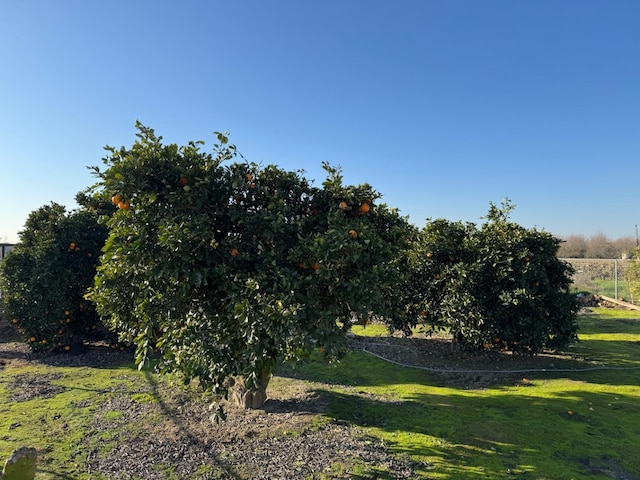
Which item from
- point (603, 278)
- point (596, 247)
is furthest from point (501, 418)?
point (596, 247)

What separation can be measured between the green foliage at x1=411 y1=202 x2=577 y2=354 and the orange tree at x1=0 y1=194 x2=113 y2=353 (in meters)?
6.92

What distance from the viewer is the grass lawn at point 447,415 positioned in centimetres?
394

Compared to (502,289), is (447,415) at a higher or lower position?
lower

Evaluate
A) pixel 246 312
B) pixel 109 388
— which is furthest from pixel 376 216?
pixel 109 388

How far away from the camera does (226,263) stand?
12.6 feet

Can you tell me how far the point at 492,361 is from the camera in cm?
805

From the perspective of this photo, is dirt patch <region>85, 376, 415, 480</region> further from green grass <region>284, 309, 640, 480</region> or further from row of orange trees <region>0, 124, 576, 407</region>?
row of orange trees <region>0, 124, 576, 407</region>

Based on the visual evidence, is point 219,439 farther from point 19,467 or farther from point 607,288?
point 607,288

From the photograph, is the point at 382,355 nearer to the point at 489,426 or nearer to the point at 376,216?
the point at 489,426

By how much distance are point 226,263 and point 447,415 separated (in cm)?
352

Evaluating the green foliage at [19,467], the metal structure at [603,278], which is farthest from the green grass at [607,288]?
the green foliage at [19,467]

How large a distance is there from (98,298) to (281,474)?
2602mm

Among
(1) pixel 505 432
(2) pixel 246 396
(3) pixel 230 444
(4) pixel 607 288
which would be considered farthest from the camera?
(4) pixel 607 288

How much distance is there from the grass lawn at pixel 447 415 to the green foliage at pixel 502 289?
798 millimetres
